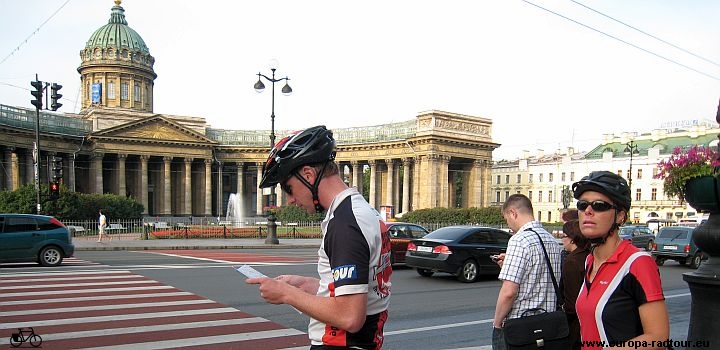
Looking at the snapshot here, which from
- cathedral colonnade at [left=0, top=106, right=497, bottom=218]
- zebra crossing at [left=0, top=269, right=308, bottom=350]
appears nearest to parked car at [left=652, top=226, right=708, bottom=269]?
zebra crossing at [left=0, top=269, right=308, bottom=350]

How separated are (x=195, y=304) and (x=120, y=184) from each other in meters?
60.6

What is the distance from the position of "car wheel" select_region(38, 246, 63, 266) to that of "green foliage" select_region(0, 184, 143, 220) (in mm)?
19281

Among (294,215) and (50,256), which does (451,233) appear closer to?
(50,256)

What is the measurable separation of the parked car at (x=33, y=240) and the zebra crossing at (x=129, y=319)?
13.2 feet

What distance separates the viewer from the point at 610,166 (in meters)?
80.6

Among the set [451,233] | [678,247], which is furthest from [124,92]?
[678,247]

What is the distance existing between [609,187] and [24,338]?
742 cm

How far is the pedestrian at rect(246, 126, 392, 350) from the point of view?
2480 millimetres

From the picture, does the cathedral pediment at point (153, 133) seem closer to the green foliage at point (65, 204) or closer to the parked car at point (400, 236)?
the green foliage at point (65, 204)

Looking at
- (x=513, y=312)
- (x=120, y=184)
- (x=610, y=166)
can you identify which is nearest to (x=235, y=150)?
(x=120, y=184)

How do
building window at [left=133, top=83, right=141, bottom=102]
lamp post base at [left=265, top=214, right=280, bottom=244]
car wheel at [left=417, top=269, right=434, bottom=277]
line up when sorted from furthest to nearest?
1. building window at [left=133, top=83, right=141, bottom=102]
2. lamp post base at [left=265, top=214, right=280, bottom=244]
3. car wheel at [left=417, top=269, right=434, bottom=277]

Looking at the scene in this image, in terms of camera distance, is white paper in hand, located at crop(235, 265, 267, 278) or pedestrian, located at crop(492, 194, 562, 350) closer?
white paper in hand, located at crop(235, 265, 267, 278)

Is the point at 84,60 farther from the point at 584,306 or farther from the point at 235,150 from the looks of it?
the point at 584,306

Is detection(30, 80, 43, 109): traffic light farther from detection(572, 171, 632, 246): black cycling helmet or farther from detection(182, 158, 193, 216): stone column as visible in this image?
detection(182, 158, 193, 216): stone column
